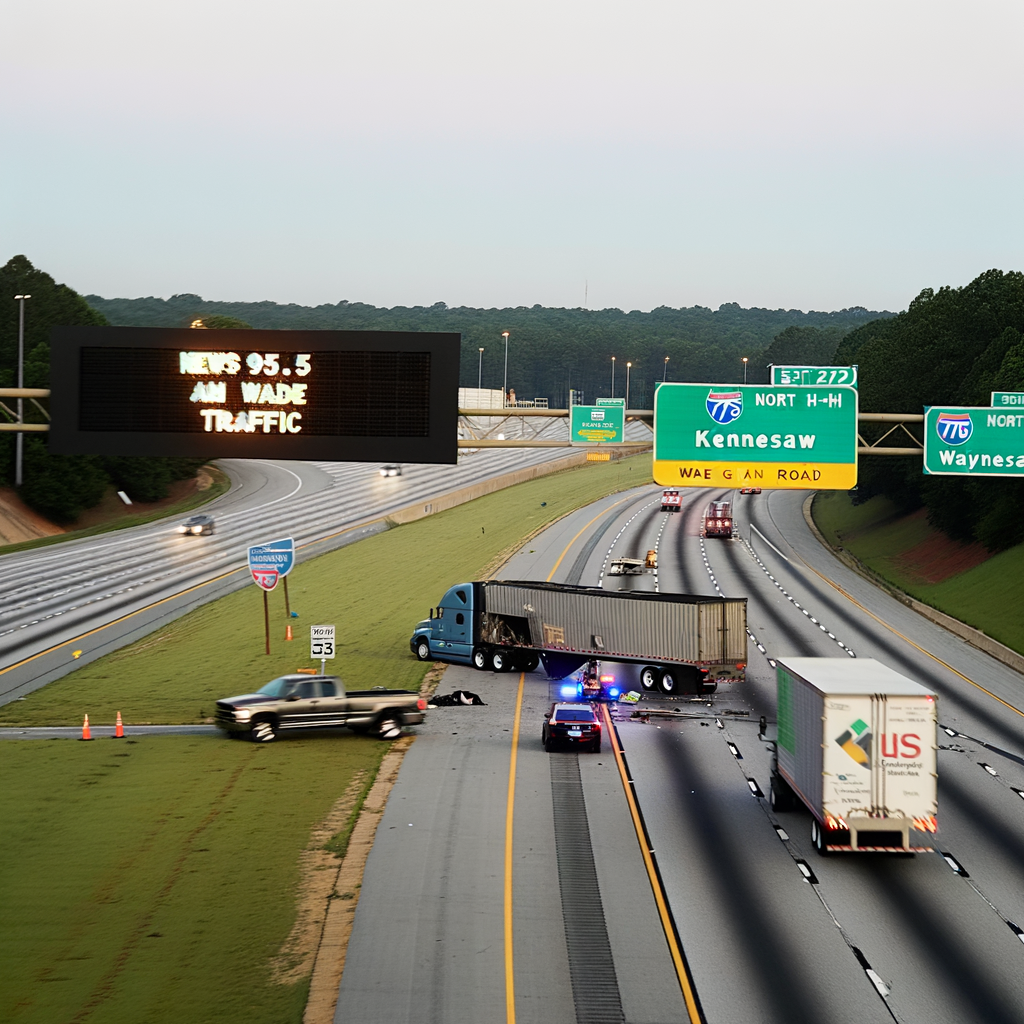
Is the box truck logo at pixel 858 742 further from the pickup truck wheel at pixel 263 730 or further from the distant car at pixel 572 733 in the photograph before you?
the pickup truck wheel at pixel 263 730

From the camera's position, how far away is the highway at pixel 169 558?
2188 inches

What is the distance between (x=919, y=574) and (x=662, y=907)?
5462 cm

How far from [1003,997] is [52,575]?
66.2 m

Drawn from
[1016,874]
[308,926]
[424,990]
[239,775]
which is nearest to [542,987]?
[424,990]

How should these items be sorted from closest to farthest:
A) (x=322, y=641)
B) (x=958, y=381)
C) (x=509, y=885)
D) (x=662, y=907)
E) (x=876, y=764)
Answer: (x=662, y=907) → (x=509, y=885) → (x=876, y=764) → (x=322, y=641) → (x=958, y=381)

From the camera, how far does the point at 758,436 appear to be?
27344mm

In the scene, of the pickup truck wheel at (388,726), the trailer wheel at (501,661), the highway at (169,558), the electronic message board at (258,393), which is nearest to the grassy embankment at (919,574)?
the trailer wheel at (501,661)

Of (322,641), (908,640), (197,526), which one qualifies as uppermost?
(197,526)

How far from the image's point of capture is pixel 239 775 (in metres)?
30.1

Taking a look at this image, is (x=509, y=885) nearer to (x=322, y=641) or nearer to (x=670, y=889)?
(x=670, y=889)

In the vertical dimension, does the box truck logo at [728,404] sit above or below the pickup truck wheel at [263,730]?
above

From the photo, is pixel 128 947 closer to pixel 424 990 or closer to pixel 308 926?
pixel 308 926

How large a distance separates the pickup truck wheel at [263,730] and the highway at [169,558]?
14958 millimetres

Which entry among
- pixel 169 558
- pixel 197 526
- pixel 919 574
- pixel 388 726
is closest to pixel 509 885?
pixel 388 726
